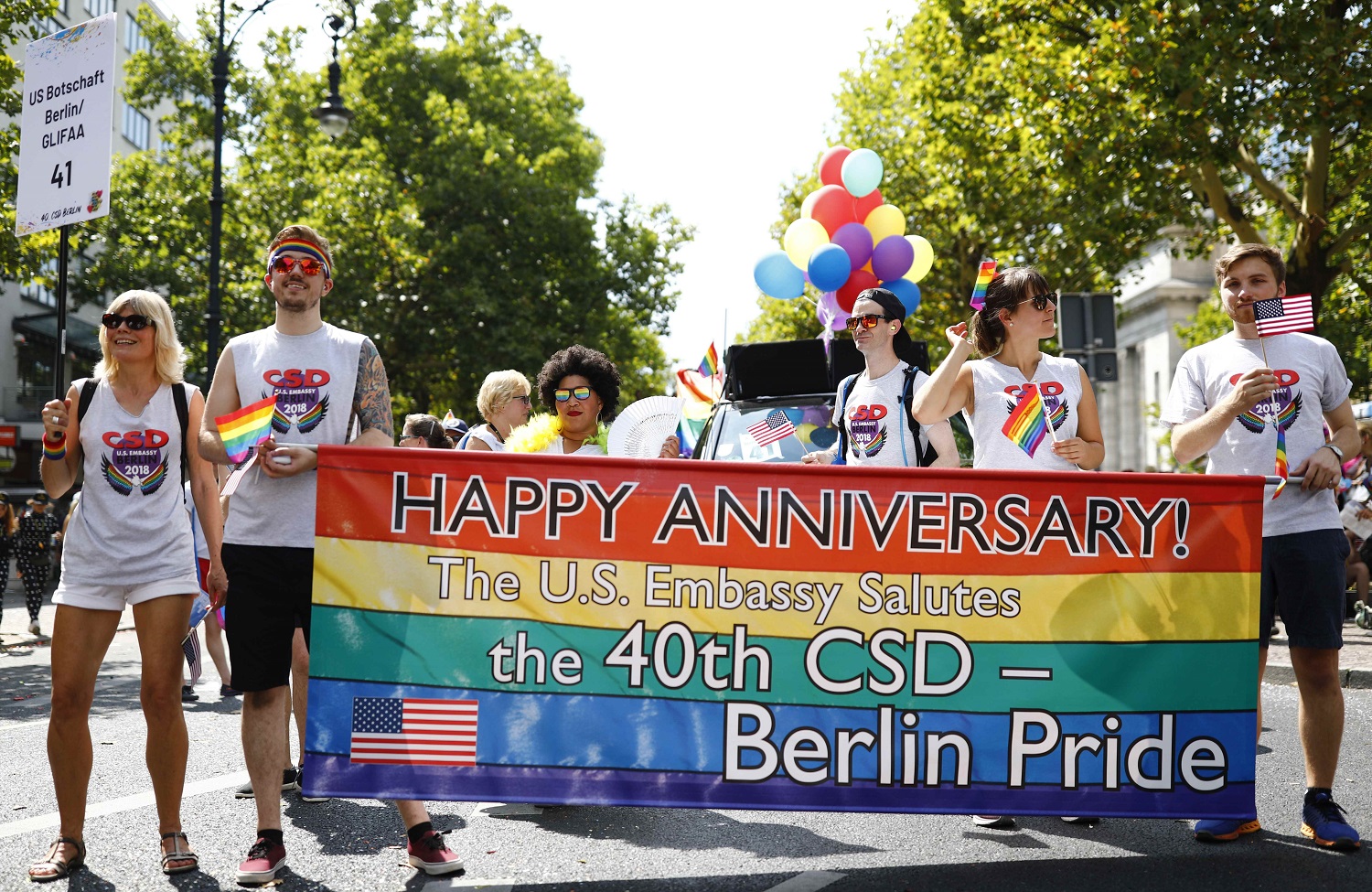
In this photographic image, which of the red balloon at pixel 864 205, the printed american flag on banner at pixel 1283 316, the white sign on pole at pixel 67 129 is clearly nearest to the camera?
the printed american flag on banner at pixel 1283 316

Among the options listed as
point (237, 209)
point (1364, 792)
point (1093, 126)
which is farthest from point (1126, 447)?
point (1364, 792)

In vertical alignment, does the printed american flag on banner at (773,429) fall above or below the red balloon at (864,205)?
below

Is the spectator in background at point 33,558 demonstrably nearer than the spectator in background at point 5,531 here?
Yes

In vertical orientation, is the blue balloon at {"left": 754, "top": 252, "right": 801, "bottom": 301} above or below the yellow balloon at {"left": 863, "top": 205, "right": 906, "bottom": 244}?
below

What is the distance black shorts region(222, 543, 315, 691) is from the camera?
4473 mm

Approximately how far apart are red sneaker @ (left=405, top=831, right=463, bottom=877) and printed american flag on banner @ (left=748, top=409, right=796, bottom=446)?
2.77 meters

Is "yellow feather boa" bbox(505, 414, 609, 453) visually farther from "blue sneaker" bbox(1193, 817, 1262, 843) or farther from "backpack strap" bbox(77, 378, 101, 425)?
"blue sneaker" bbox(1193, 817, 1262, 843)

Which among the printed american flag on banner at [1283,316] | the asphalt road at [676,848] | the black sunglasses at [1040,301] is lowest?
the asphalt road at [676,848]

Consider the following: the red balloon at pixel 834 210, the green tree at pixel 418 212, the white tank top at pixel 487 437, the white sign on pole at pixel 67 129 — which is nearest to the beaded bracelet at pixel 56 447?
the white tank top at pixel 487 437

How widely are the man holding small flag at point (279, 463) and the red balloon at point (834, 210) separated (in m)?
6.06

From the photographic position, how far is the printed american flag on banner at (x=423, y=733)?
4234 millimetres

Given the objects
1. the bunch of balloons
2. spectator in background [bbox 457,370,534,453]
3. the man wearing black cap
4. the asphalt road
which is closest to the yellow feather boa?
spectator in background [bbox 457,370,534,453]

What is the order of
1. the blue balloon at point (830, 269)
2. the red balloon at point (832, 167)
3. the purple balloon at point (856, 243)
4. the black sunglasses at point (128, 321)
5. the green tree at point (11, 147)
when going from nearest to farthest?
the black sunglasses at point (128, 321) < the blue balloon at point (830, 269) < the purple balloon at point (856, 243) < the red balloon at point (832, 167) < the green tree at point (11, 147)

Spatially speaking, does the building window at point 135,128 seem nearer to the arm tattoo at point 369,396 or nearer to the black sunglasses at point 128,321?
the black sunglasses at point 128,321
